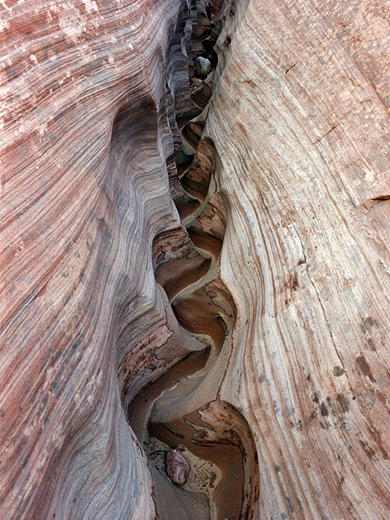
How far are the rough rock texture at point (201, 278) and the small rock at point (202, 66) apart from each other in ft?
Result: 8.25

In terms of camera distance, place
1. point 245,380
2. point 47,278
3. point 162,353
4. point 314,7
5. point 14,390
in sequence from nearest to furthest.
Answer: point 14,390, point 47,278, point 245,380, point 314,7, point 162,353

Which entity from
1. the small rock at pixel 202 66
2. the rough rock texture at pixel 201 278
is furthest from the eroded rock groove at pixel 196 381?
the small rock at pixel 202 66

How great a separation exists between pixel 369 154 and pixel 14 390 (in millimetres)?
2456

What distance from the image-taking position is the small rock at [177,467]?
9.29 ft

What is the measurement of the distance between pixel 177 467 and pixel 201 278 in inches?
69.4

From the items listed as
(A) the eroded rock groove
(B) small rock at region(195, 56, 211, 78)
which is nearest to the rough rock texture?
(A) the eroded rock groove

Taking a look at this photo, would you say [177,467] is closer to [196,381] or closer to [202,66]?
[196,381]

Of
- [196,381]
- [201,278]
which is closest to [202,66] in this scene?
[201,278]

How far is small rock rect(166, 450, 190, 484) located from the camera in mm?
2832

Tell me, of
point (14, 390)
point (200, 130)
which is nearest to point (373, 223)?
point (14, 390)

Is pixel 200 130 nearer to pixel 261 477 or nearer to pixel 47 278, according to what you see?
pixel 47 278

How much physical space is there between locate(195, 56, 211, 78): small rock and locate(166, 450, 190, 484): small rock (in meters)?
5.77

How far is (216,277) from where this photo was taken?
327 centimetres

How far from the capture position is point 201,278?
12.3 feet
